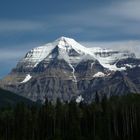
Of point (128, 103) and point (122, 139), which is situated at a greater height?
point (128, 103)

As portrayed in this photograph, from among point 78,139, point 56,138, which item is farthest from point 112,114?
point 56,138

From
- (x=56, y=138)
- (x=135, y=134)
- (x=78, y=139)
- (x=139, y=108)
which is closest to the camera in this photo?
(x=56, y=138)

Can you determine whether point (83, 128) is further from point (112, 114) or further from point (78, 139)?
point (78, 139)

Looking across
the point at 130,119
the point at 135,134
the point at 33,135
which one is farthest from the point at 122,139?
the point at 33,135

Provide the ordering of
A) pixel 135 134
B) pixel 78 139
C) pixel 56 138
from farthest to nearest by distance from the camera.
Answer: pixel 135 134 → pixel 78 139 → pixel 56 138

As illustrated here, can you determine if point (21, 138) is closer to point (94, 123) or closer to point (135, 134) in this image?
point (94, 123)

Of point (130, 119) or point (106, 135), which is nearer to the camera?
point (106, 135)

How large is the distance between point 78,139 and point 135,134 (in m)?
29.8

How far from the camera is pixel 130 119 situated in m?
194

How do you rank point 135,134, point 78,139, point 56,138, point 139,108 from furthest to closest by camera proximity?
point 139,108, point 135,134, point 78,139, point 56,138

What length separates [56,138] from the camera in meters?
141

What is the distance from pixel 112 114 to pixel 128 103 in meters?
6.80

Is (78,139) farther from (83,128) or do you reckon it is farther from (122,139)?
(83,128)

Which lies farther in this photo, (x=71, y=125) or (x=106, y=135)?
(x=71, y=125)
